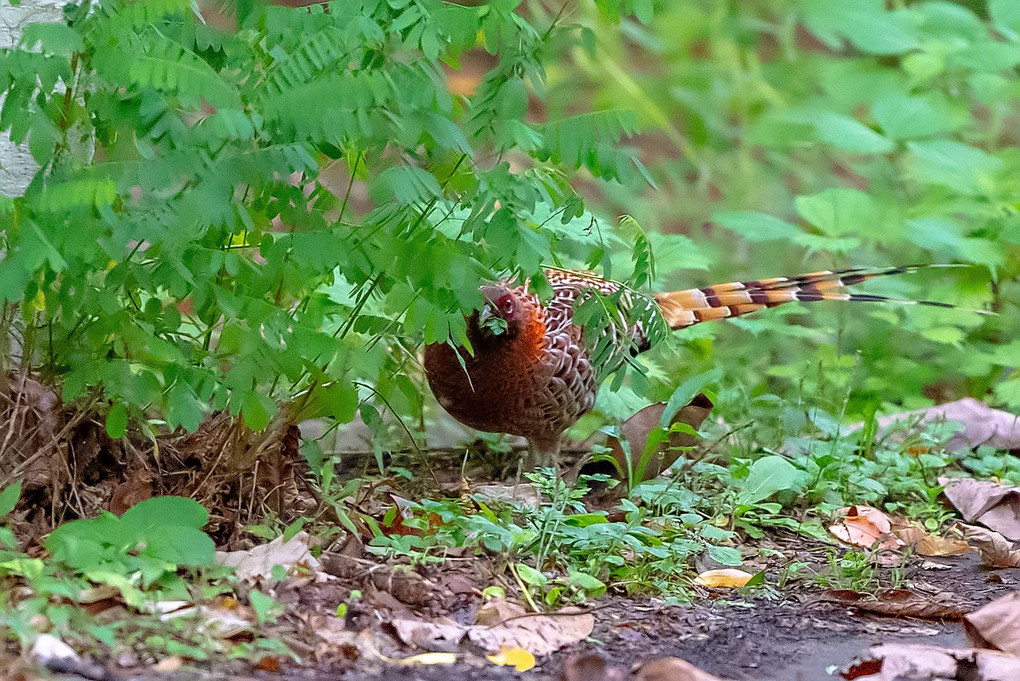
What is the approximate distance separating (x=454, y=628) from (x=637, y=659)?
0.38 meters

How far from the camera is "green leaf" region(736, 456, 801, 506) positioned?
127 inches

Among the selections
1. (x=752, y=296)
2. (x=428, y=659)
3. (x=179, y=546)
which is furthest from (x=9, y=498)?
(x=752, y=296)

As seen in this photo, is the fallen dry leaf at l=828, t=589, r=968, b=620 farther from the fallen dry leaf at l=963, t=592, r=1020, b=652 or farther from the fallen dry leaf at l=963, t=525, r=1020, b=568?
the fallen dry leaf at l=963, t=525, r=1020, b=568

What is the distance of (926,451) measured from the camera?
3.92 m

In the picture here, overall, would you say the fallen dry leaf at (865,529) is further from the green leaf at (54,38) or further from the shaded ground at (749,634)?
the green leaf at (54,38)

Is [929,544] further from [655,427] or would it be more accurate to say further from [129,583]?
[129,583]

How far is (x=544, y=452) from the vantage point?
3.67 metres

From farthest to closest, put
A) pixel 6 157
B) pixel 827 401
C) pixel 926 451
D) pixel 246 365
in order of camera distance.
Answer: pixel 827 401
pixel 926 451
pixel 6 157
pixel 246 365

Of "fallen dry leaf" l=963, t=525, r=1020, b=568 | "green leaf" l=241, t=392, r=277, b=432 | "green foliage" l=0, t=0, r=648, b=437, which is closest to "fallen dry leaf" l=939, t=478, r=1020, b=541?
"fallen dry leaf" l=963, t=525, r=1020, b=568

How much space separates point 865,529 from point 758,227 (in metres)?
2.05

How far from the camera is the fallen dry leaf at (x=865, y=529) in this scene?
10.3 ft

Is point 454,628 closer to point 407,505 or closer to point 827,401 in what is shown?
point 407,505

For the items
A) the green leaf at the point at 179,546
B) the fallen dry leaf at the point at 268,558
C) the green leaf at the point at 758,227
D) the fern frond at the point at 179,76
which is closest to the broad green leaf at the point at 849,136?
the green leaf at the point at 758,227

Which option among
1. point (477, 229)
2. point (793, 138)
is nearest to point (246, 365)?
point (477, 229)
